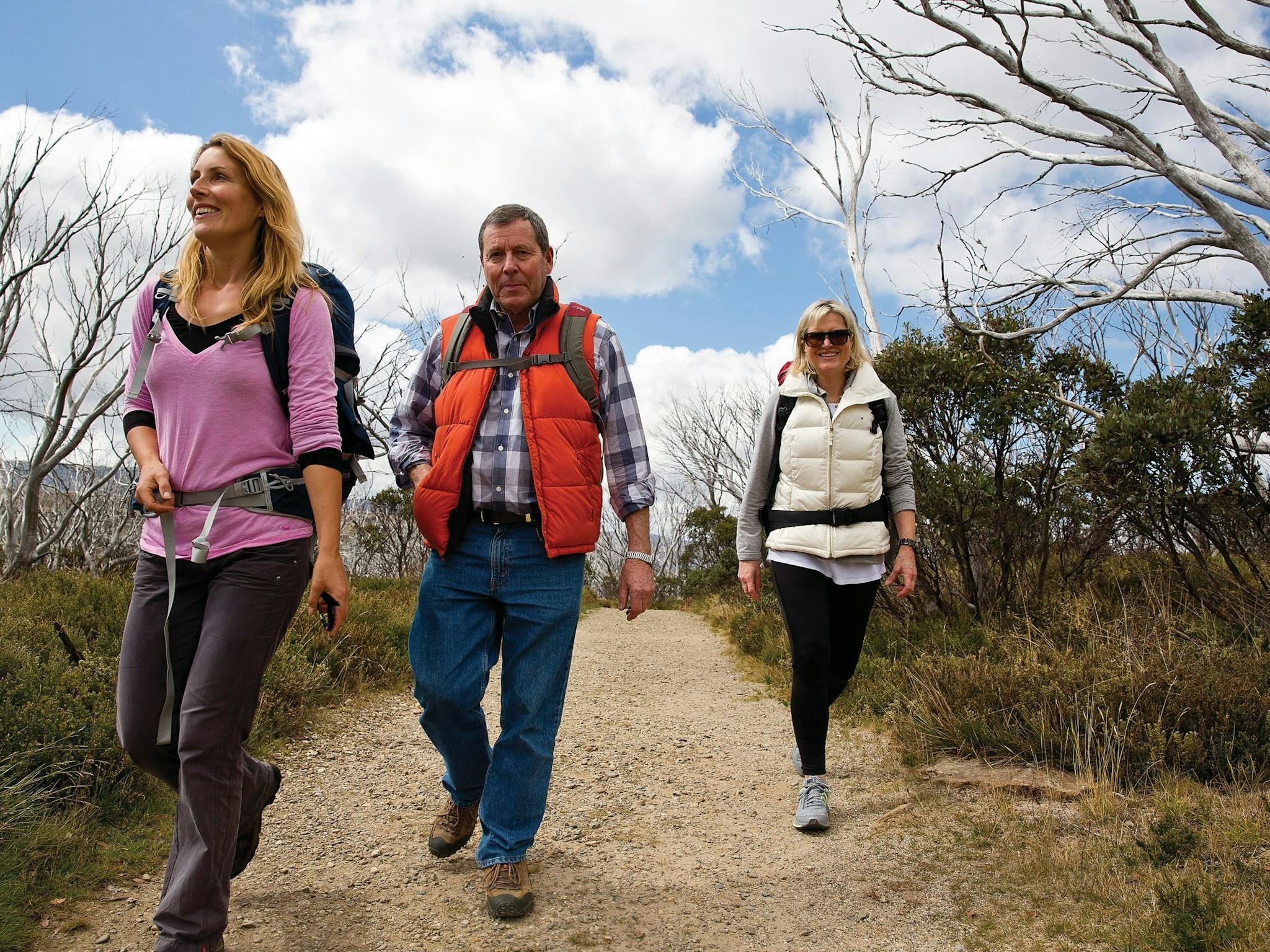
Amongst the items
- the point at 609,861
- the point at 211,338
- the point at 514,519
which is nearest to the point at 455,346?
the point at 514,519

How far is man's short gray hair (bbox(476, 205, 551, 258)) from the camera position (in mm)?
2840

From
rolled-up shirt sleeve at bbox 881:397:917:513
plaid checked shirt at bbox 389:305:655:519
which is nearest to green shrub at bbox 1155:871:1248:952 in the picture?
rolled-up shirt sleeve at bbox 881:397:917:513

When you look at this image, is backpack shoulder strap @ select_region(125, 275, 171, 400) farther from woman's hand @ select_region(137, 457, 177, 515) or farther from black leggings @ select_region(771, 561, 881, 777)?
black leggings @ select_region(771, 561, 881, 777)

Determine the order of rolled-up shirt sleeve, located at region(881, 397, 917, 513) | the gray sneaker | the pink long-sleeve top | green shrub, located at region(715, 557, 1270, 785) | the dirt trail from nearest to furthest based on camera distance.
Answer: the pink long-sleeve top, the dirt trail, the gray sneaker, green shrub, located at region(715, 557, 1270, 785), rolled-up shirt sleeve, located at region(881, 397, 917, 513)

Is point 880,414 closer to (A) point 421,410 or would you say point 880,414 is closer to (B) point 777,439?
(B) point 777,439

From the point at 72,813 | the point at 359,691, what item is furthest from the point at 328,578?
the point at 359,691

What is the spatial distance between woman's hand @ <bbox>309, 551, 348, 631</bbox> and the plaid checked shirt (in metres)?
0.60

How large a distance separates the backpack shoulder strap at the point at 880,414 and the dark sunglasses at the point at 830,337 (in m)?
0.30

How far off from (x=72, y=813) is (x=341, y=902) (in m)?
1.13

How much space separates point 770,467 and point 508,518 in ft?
4.95

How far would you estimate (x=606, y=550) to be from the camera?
110ft

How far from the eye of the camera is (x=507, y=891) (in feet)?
8.73

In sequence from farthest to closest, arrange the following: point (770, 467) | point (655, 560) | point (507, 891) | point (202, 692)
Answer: point (655, 560) → point (770, 467) → point (507, 891) → point (202, 692)

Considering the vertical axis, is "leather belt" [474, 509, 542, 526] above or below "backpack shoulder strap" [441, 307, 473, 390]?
below
